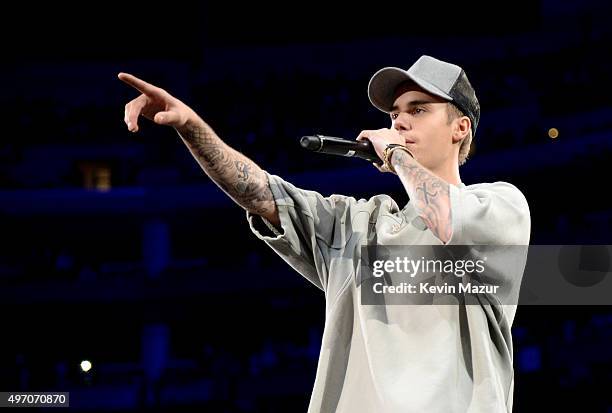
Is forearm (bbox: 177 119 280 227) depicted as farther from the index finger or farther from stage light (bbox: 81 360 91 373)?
stage light (bbox: 81 360 91 373)

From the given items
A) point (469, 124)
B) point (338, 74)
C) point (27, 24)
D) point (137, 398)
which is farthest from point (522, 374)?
point (27, 24)

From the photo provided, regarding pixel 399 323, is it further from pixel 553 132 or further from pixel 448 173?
pixel 553 132

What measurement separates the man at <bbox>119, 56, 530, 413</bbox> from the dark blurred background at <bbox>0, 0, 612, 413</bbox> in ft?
25.1

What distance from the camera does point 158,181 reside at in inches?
480

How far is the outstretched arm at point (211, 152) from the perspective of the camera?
2.00 metres

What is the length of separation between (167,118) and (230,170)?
0.79ft

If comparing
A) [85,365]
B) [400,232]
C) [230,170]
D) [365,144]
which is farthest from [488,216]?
[85,365]

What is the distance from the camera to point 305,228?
2244 mm

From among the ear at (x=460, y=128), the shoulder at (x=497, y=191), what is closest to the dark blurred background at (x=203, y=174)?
the ear at (x=460, y=128)

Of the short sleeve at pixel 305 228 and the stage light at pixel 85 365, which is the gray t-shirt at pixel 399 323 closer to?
the short sleeve at pixel 305 228

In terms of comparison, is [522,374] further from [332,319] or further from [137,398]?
[332,319]

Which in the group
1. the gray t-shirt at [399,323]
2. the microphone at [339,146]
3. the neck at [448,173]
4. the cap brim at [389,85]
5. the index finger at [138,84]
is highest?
the cap brim at [389,85]

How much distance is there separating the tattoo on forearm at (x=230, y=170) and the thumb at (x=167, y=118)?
6cm

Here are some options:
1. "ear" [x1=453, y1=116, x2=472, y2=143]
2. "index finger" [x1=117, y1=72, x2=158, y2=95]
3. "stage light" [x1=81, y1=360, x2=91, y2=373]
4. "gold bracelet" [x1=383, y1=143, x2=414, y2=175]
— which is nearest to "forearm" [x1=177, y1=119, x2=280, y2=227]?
"index finger" [x1=117, y1=72, x2=158, y2=95]
